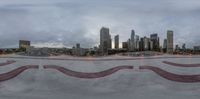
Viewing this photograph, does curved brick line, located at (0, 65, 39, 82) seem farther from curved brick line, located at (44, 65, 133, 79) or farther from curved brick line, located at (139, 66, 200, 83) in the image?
curved brick line, located at (139, 66, 200, 83)

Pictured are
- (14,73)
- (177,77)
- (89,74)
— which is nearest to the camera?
(177,77)

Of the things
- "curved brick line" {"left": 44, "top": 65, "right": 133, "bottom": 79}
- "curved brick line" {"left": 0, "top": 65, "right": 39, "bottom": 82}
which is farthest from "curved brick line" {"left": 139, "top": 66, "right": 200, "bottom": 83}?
"curved brick line" {"left": 0, "top": 65, "right": 39, "bottom": 82}

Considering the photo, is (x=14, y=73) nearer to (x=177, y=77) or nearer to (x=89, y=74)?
(x=89, y=74)

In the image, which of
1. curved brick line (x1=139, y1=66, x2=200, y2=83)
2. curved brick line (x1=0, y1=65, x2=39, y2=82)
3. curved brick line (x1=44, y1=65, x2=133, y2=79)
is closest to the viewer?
curved brick line (x1=139, y1=66, x2=200, y2=83)

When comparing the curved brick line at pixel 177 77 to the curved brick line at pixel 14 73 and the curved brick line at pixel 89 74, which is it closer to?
the curved brick line at pixel 89 74

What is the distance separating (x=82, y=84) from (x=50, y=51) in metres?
Answer: 3.27

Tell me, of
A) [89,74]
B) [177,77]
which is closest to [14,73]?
[89,74]

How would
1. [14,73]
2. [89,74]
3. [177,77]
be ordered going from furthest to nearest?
[14,73] < [89,74] < [177,77]

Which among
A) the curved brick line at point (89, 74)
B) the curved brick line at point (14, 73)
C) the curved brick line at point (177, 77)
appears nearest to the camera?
the curved brick line at point (177, 77)

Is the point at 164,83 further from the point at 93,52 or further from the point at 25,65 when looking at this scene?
the point at 25,65

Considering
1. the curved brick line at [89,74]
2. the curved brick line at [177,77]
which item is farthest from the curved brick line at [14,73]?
the curved brick line at [177,77]

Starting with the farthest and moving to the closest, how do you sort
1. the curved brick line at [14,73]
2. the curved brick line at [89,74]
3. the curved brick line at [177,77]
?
the curved brick line at [14,73] → the curved brick line at [89,74] → the curved brick line at [177,77]

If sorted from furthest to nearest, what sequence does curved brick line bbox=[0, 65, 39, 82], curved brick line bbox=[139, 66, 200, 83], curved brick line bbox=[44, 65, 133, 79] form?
curved brick line bbox=[0, 65, 39, 82] < curved brick line bbox=[44, 65, 133, 79] < curved brick line bbox=[139, 66, 200, 83]

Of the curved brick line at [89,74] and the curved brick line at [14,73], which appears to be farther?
the curved brick line at [14,73]
